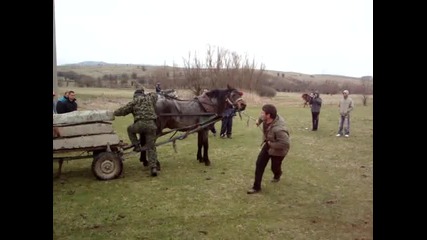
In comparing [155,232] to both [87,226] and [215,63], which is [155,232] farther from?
[215,63]

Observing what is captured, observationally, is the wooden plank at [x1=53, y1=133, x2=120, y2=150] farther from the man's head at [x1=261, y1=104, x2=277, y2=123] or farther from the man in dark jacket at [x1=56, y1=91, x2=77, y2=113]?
the man's head at [x1=261, y1=104, x2=277, y2=123]

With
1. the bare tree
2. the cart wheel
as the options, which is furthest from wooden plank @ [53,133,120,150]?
the bare tree

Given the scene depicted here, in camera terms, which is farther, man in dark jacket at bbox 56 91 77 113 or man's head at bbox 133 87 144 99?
man in dark jacket at bbox 56 91 77 113

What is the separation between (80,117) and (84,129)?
236mm

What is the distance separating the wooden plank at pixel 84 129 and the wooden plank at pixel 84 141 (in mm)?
75

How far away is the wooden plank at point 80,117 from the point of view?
22.2 ft

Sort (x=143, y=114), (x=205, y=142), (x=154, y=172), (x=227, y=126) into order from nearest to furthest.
A: (x=143, y=114), (x=154, y=172), (x=205, y=142), (x=227, y=126)

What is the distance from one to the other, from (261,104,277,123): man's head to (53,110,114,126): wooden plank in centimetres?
292

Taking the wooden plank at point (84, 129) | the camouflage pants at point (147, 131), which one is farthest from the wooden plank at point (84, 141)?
the camouflage pants at point (147, 131)

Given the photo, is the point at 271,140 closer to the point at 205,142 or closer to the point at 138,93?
the point at 205,142

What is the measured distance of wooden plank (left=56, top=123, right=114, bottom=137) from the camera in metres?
6.72

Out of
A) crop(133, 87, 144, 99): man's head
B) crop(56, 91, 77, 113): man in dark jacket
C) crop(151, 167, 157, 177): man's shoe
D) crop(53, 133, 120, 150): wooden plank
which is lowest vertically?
crop(151, 167, 157, 177): man's shoe

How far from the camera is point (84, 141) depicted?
688 cm

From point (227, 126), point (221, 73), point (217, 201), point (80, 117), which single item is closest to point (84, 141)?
point (80, 117)
